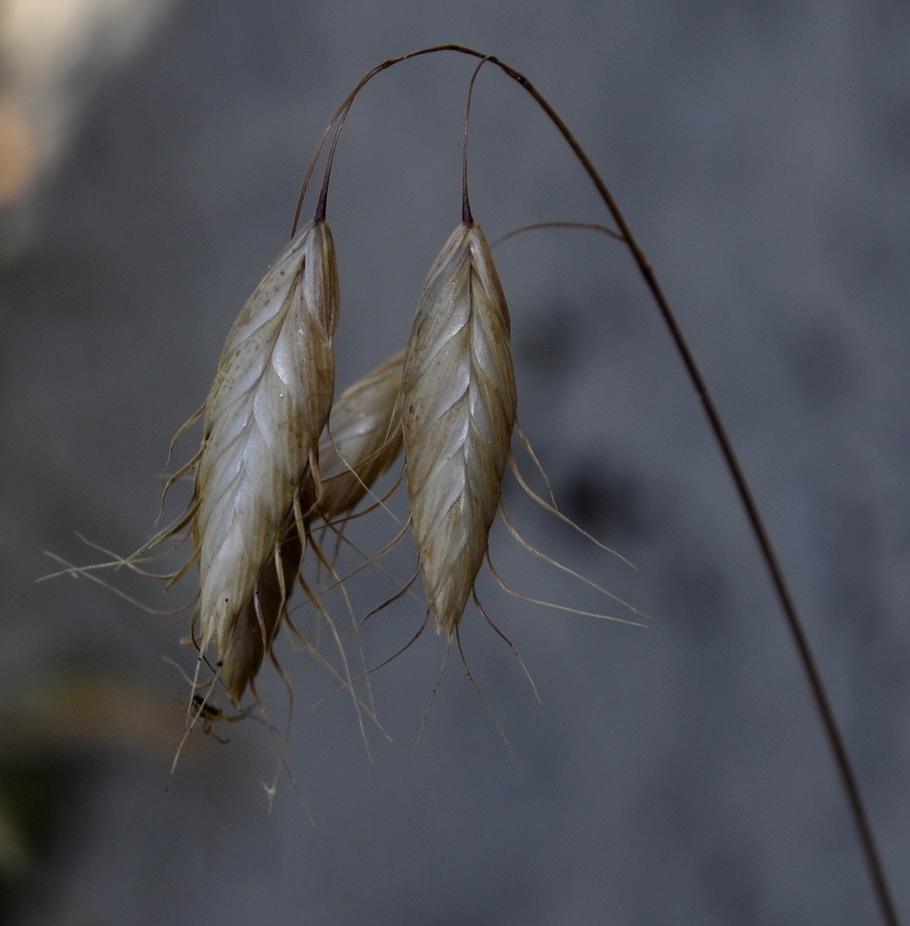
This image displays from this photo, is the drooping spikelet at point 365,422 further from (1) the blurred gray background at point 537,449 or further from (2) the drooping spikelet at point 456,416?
(1) the blurred gray background at point 537,449

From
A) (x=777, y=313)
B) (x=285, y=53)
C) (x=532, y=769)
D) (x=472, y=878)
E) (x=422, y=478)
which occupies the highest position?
(x=285, y=53)

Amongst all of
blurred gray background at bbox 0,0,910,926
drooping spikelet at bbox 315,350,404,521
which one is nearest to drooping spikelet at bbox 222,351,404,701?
drooping spikelet at bbox 315,350,404,521

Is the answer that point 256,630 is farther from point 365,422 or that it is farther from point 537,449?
point 537,449

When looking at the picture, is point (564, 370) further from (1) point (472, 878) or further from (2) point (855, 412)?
(1) point (472, 878)

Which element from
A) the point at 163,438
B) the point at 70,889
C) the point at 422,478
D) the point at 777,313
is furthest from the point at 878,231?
the point at 70,889

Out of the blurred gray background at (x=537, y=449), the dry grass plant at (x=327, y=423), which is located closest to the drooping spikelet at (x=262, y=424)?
the dry grass plant at (x=327, y=423)

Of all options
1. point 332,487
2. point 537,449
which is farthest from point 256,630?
point 537,449

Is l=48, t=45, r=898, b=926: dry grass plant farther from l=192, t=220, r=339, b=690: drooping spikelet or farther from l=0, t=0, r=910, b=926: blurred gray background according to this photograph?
l=0, t=0, r=910, b=926: blurred gray background
